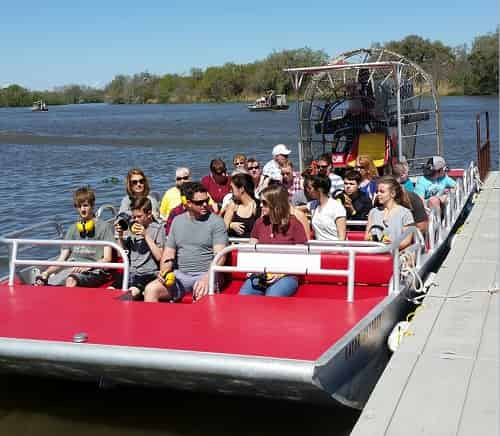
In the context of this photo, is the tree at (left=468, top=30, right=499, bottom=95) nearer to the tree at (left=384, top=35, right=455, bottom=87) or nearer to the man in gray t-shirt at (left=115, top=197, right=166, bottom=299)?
the tree at (left=384, top=35, right=455, bottom=87)

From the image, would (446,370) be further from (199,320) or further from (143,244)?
(143,244)

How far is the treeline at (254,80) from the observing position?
2712 inches

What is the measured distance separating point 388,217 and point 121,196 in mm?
12306

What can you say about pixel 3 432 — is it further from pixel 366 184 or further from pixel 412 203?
pixel 366 184

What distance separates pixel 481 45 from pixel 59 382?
76.7 meters

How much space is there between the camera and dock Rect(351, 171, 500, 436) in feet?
12.6

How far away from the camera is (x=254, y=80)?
98.3 meters

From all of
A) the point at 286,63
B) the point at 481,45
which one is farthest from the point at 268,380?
the point at 286,63

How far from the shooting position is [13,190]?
64.1 feet

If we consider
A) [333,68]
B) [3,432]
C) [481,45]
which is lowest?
[3,432]

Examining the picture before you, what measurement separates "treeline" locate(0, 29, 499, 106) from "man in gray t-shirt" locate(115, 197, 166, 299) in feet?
85.6

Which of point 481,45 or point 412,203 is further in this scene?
point 481,45

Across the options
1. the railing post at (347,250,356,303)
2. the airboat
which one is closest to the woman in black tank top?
the airboat

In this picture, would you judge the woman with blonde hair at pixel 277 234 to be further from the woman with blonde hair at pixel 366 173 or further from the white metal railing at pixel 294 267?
the woman with blonde hair at pixel 366 173
